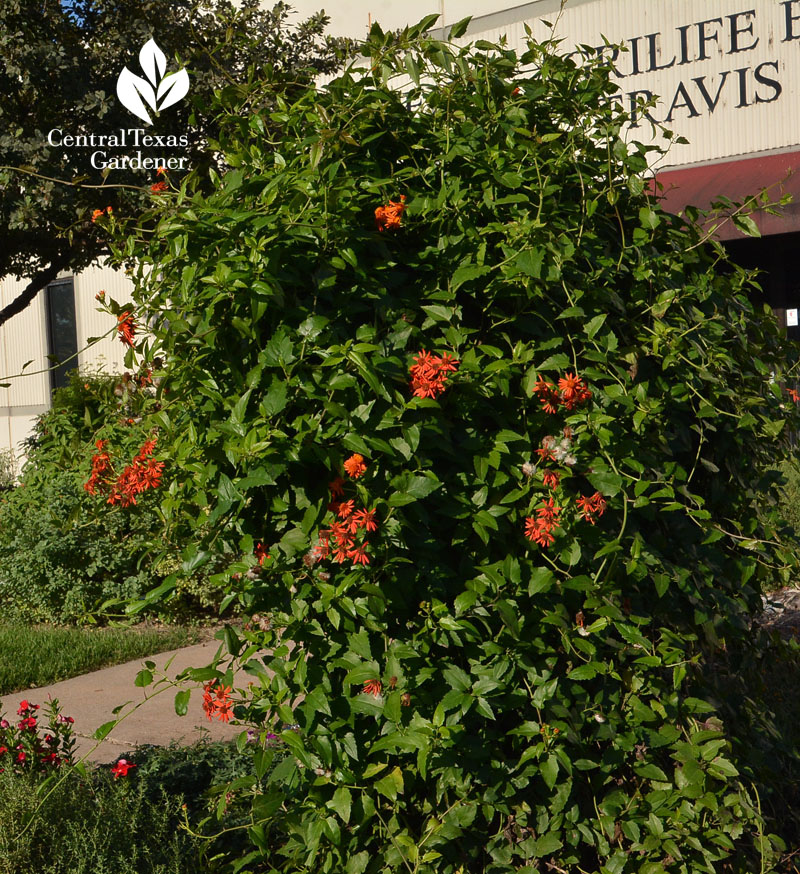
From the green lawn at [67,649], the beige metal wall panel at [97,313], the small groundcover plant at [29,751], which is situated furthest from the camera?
the beige metal wall panel at [97,313]

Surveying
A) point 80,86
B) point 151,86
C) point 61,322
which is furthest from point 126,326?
point 61,322

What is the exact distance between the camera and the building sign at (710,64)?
362 inches

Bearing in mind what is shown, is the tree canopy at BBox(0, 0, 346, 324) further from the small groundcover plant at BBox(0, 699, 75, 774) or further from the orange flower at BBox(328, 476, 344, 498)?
the orange flower at BBox(328, 476, 344, 498)

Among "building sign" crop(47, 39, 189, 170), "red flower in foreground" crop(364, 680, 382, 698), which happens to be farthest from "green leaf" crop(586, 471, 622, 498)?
"building sign" crop(47, 39, 189, 170)

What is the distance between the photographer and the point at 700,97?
32.1 feet

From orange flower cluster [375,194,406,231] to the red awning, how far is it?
7.06m

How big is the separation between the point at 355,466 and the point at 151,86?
8.61m

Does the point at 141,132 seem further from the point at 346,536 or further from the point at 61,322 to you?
the point at 346,536

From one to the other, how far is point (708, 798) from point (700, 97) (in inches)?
361

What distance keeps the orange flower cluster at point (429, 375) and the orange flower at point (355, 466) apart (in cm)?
18

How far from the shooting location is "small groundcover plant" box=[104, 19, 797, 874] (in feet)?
6.29

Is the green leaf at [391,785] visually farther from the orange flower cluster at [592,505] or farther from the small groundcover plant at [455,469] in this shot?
the orange flower cluster at [592,505]

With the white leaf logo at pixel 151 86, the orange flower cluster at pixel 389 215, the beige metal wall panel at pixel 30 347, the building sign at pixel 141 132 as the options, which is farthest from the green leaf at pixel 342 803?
the beige metal wall panel at pixel 30 347

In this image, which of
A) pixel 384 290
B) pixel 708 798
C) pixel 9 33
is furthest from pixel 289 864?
pixel 9 33
